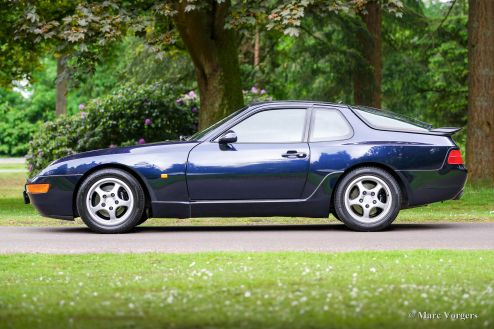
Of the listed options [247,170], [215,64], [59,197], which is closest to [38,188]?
[59,197]

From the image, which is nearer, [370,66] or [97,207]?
[97,207]

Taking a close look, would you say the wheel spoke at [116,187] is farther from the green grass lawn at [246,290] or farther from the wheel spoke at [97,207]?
the green grass lawn at [246,290]

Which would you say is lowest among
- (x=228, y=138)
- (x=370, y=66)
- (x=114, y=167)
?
(x=114, y=167)

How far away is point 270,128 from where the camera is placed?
12.2m

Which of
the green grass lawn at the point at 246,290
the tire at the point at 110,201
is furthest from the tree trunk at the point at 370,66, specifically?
the green grass lawn at the point at 246,290

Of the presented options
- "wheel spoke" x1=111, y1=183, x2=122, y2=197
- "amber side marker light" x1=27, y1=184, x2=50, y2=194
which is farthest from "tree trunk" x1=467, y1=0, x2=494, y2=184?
"amber side marker light" x1=27, y1=184, x2=50, y2=194

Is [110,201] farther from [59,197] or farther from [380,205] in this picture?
[380,205]

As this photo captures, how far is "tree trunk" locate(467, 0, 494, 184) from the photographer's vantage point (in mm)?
21547

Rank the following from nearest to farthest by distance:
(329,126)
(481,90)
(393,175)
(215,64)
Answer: (393,175)
(329,126)
(215,64)
(481,90)

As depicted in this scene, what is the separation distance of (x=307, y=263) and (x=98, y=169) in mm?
4039

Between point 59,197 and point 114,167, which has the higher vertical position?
point 114,167

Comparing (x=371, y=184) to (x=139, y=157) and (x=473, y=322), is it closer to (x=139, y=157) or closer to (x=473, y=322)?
(x=139, y=157)

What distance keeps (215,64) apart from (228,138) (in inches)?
298

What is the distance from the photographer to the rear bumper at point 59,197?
11992mm
